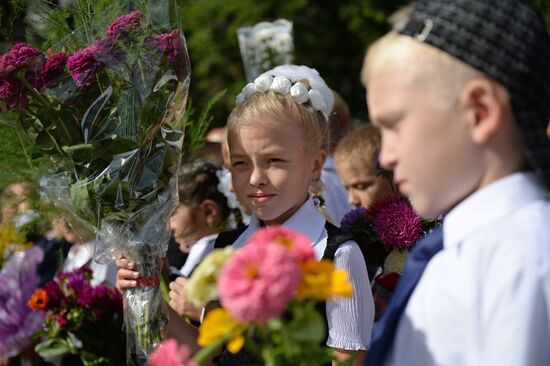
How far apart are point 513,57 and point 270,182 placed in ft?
3.98

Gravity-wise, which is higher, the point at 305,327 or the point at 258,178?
the point at 305,327

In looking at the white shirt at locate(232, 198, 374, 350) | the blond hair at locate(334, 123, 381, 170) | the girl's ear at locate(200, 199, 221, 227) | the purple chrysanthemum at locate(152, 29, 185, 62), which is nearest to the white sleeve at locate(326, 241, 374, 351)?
the white shirt at locate(232, 198, 374, 350)

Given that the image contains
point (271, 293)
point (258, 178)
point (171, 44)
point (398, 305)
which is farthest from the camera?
point (258, 178)

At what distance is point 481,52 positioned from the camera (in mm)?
1517

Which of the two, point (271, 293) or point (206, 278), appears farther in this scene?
point (206, 278)

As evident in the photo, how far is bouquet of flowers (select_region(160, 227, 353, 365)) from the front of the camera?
4.35 ft

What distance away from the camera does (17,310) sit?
13.4 feet

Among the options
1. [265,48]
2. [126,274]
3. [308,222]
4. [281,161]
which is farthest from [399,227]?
[265,48]

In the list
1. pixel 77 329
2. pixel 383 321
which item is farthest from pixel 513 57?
pixel 77 329

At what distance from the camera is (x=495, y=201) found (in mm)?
1562

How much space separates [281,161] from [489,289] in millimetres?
1240

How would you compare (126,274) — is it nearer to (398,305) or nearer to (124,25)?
(124,25)

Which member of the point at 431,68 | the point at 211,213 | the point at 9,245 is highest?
the point at 431,68

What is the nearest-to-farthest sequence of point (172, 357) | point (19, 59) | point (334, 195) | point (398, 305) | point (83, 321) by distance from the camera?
point (172, 357)
point (398, 305)
point (19, 59)
point (83, 321)
point (334, 195)
